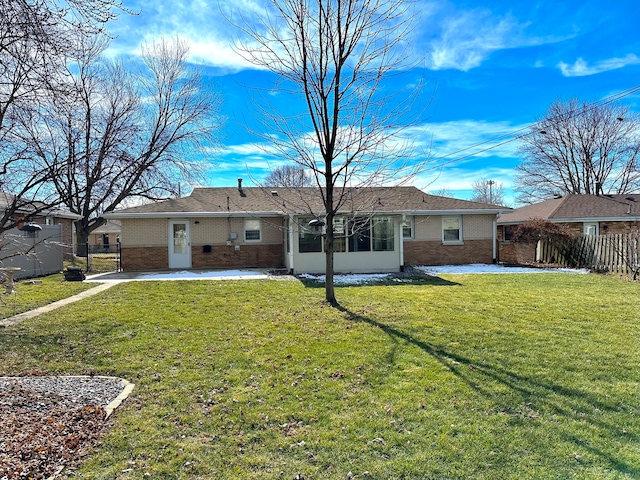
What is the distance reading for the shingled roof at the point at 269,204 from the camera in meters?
16.4

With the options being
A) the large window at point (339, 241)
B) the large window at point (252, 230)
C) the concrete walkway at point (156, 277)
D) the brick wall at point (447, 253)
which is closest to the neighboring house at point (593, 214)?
the brick wall at point (447, 253)

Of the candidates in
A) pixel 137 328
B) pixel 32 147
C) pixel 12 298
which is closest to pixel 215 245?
pixel 12 298

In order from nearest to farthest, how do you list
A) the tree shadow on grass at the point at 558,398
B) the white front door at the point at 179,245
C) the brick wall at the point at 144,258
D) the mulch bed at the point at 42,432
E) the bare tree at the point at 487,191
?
1. the mulch bed at the point at 42,432
2. the tree shadow on grass at the point at 558,398
3. the brick wall at the point at 144,258
4. the white front door at the point at 179,245
5. the bare tree at the point at 487,191

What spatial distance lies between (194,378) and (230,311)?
148 inches

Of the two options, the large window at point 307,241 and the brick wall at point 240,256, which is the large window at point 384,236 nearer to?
the large window at point 307,241

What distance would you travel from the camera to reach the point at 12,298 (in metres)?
9.99

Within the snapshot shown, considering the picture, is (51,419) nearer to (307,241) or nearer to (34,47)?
(34,47)

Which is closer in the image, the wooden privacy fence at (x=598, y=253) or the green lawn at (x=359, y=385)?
the green lawn at (x=359, y=385)

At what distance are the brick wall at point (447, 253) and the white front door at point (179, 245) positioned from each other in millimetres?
9454

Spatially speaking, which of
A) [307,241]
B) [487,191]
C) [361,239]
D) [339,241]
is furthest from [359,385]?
[487,191]

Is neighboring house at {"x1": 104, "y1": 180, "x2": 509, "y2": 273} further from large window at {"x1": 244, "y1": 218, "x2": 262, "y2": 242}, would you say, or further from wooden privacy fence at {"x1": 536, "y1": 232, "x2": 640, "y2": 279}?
wooden privacy fence at {"x1": 536, "y1": 232, "x2": 640, "y2": 279}

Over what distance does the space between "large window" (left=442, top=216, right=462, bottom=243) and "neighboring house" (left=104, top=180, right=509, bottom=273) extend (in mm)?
43

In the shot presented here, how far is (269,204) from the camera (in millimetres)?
18266

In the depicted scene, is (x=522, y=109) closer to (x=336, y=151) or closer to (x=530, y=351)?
(x=336, y=151)
